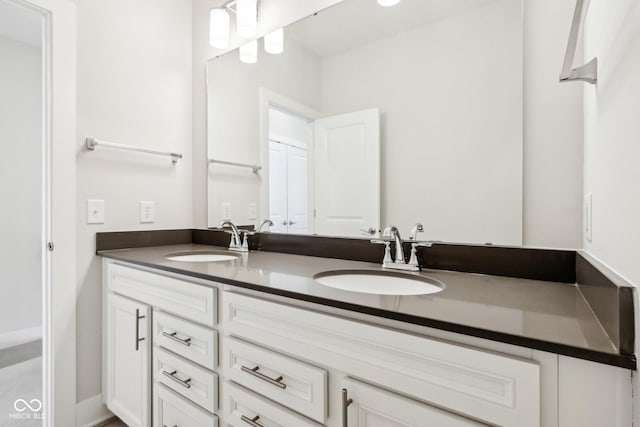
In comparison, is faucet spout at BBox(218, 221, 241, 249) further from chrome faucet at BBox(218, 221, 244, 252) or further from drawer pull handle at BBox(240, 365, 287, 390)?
drawer pull handle at BBox(240, 365, 287, 390)

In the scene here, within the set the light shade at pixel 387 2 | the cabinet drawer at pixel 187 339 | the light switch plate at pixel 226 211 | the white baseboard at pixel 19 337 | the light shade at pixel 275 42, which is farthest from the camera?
the white baseboard at pixel 19 337

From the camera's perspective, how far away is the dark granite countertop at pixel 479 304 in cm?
57

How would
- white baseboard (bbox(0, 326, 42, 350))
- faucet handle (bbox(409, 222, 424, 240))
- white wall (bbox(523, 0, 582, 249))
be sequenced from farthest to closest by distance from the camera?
white baseboard (bbox(0, 326, 42, 350)), faucet handle (bbox(409, 222, 424, 240)), white wall (bbox(523, 0, 582, 249))

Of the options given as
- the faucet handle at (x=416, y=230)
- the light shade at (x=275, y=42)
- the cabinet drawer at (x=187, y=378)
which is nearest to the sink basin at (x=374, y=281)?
the faucet handle at (x=416, y=230)

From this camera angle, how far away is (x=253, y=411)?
995mm

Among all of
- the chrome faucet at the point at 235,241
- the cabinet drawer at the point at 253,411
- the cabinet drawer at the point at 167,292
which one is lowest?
the cabinet drawer at the point at 253,411

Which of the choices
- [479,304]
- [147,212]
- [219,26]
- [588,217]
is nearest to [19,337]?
[147,212]

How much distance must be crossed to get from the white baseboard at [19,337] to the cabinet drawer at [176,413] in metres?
2.17

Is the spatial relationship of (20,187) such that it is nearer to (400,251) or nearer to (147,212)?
(147,212)

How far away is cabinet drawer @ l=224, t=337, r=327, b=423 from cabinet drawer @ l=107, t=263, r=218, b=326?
5.8 inches

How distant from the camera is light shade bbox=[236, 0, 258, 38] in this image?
174 cm

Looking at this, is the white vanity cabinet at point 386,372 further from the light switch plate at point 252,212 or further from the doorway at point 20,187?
the doorway at point 20,187

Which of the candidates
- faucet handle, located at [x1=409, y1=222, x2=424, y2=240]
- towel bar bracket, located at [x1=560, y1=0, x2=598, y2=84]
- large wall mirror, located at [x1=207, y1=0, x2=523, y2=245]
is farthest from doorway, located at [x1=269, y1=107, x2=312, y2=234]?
towel bar bracket, located at [x1=560, y1=0, x2=598, y2=84]

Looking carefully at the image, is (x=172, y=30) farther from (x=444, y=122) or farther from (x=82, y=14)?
(x=444, y=122)
